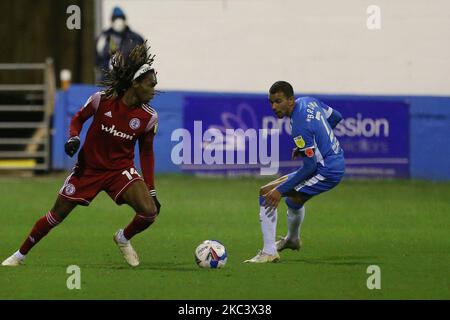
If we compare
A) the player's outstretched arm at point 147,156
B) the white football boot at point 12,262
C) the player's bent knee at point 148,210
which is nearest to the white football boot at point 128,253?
the player's bent knee at point 148,210

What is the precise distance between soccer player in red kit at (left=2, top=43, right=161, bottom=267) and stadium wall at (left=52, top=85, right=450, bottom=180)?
9.83m

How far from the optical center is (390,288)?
9.78 m

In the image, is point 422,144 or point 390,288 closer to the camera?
point 390,288

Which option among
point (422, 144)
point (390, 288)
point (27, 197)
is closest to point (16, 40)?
point (27, 197)

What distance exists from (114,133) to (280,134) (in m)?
10.1

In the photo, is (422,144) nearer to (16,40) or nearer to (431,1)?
(431,1)

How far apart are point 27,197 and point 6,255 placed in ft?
20.0

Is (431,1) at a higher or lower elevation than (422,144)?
higher

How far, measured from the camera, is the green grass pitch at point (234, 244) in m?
9.73

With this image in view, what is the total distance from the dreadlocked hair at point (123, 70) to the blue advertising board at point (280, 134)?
31.1 feet

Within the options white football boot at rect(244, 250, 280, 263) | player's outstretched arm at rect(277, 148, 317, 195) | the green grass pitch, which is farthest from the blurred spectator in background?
white football boot at rect(244, 250, 280, 263)
